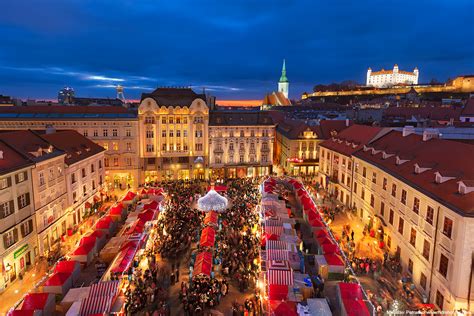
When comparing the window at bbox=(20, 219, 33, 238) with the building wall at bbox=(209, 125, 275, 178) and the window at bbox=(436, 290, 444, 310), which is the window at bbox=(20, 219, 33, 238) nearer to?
the window at bbox=(436, 290, 444, 310)

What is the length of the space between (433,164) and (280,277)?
55.8 ft

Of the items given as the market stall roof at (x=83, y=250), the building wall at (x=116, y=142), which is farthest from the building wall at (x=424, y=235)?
the building wall at (x=116, y=142)

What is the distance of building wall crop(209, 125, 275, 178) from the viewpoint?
6059cm

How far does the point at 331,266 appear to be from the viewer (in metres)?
24.7

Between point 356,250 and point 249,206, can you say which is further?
point 249,206

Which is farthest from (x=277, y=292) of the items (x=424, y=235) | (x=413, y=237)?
(x=413, y=237)

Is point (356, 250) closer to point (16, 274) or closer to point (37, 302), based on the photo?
point (37, 302)

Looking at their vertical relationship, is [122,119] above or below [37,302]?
above

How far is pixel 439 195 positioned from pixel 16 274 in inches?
1287

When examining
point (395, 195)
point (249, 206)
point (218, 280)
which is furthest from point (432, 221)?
point (249, 206)

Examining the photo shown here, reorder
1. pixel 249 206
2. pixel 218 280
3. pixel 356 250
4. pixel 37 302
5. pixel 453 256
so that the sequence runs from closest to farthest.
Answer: pixel 37 302 → pixel 453 256 → pixel 218 280 → pixel 356 250 → pixel 249 206

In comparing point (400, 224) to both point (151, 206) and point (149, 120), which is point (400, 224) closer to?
point (151, 206)

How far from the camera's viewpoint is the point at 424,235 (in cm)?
2517

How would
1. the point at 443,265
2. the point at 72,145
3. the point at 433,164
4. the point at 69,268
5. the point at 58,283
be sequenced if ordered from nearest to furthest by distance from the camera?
the point at 58,283 → the point at 443,265 → the point at 69,268 → the point at 433,164 → the point at 72,145
